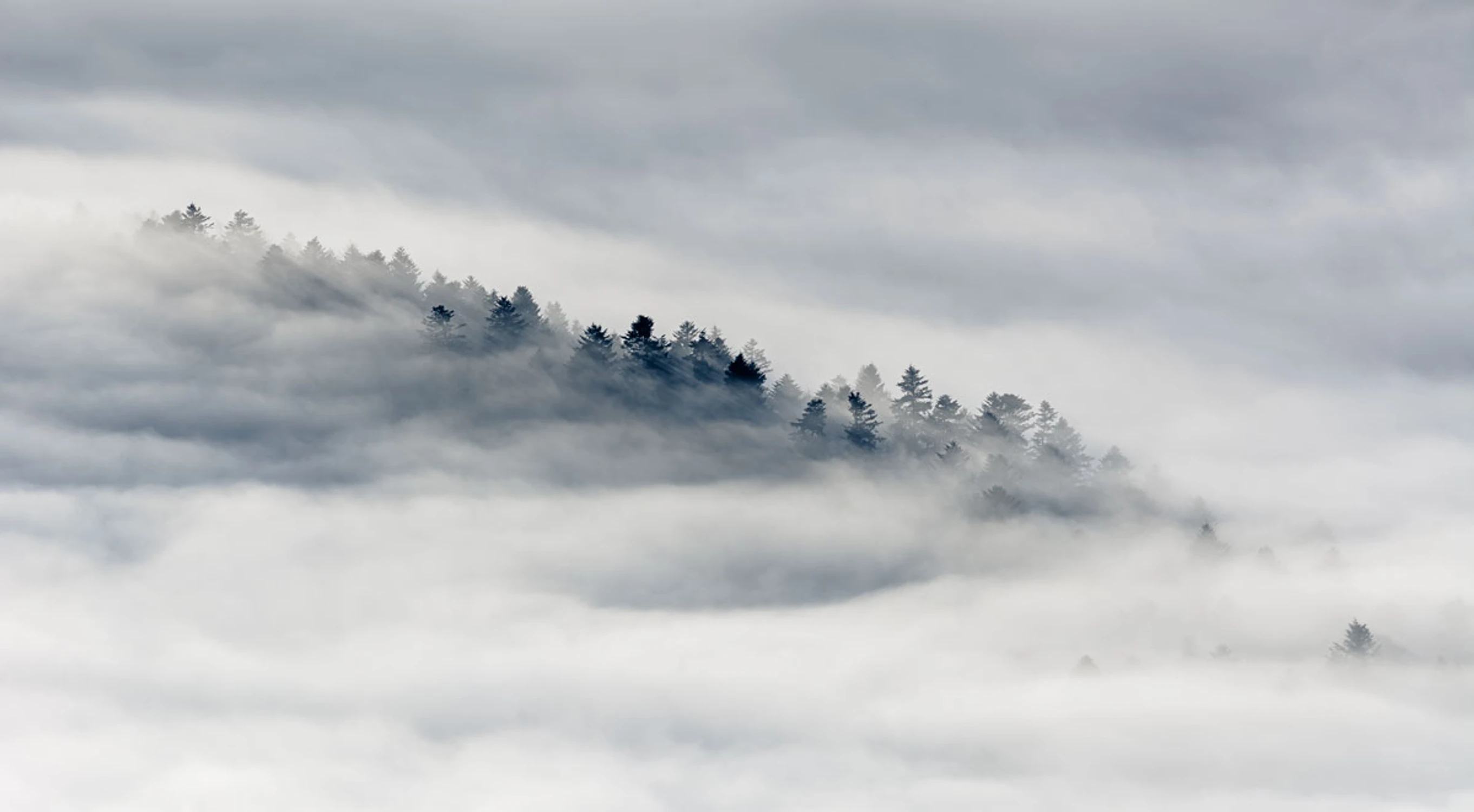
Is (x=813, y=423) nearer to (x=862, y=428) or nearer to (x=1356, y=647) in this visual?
(x=862, y=428)

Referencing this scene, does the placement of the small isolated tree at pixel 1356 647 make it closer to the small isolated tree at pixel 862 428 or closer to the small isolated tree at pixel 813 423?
the small isolated tree at pixel 862 428

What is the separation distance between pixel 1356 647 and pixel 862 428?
6438 cm

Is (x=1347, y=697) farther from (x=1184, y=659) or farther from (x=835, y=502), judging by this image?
(x=835, y=502)

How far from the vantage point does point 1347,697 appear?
6476 inches

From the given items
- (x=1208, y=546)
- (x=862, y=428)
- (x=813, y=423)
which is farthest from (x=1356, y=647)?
(x=813, y=423)

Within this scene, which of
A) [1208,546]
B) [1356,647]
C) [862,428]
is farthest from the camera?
[862,428]

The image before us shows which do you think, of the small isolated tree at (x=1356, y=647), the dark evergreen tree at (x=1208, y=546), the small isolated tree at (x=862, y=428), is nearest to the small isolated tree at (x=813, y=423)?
the small isolated tree at (x=862, y=428)

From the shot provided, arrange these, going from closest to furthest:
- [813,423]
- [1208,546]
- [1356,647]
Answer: [1356,647] < [1208,546] < [813,423]

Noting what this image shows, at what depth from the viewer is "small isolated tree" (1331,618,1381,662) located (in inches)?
6289

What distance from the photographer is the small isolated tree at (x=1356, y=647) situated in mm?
159750

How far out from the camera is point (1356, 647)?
160 meters

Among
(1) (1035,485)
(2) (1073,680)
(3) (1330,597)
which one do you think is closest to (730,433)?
(1) (1035,485)

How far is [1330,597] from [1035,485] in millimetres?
41362

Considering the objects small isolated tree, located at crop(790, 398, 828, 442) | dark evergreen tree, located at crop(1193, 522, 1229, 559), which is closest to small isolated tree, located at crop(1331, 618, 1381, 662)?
dark evergreen tree, located at crop(1193, 522, 1229, 559)
